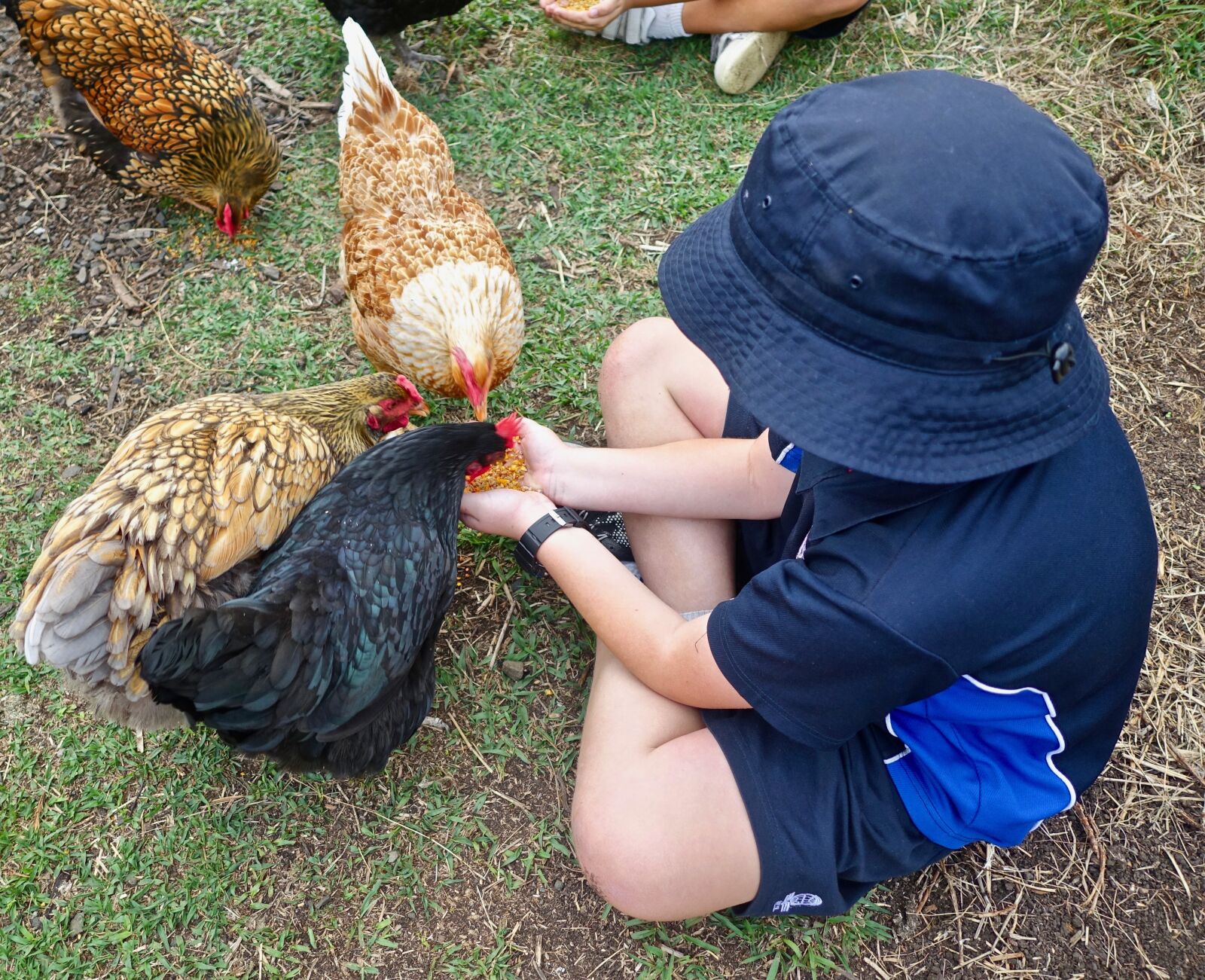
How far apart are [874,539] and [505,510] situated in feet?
3.51

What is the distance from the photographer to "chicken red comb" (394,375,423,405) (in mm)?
2521

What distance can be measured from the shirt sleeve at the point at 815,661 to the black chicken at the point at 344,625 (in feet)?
2.78

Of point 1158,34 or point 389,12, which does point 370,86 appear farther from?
point 1158,34

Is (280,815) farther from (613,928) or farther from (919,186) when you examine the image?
(919,186)

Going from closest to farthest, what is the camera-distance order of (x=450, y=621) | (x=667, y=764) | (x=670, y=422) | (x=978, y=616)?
(x=978, y=616), (x=667, y=764), (x=670, y=422), (x=450, y=621)

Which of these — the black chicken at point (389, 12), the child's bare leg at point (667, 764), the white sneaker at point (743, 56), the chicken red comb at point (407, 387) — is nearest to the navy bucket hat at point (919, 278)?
the child's bare leg at point (667, 764)

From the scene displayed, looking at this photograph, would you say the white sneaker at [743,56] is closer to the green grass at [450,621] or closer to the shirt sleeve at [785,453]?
the green grass at [450,621]

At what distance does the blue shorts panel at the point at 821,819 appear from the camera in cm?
165

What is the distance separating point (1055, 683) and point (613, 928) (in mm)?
1223

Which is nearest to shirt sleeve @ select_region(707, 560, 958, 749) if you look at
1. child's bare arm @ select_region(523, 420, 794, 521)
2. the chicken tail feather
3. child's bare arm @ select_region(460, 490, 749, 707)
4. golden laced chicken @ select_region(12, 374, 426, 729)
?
child's bare arm @ select_region(460, 490, 749, 707)

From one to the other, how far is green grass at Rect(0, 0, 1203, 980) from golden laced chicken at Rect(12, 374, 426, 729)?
0.42 metres

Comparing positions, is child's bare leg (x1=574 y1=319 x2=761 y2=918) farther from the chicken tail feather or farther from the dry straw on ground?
the chicken tail feather

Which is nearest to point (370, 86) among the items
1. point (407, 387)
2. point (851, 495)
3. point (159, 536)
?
point (407, 387)

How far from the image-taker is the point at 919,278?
3.30 feet
